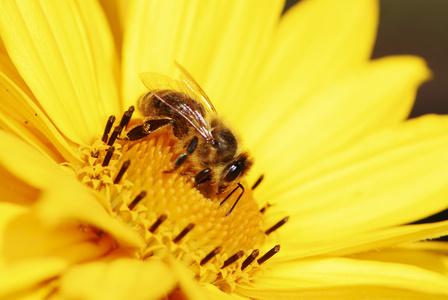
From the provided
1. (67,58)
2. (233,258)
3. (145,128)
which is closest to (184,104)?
(145,128)

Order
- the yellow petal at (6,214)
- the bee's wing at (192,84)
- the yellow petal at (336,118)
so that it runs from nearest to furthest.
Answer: the yellow petal at (6,214), the bee's wing at (192,84), the yellow petal at (336,118)

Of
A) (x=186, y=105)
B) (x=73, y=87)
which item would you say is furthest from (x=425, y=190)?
(x=73, y=87)

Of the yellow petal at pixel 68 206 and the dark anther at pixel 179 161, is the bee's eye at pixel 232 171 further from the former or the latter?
the yellow petal at pixel 68 206

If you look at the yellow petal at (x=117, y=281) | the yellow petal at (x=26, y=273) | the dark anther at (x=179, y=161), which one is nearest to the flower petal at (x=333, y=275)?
the dark anther at (x=179, y=161)

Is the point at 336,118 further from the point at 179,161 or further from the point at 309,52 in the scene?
the point at 179,161

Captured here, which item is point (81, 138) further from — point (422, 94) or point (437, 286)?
point (422, 94)

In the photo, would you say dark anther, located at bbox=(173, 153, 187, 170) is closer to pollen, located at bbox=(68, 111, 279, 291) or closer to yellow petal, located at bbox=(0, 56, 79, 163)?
pollen, located at bbox=(68, 111, 279, 291)
